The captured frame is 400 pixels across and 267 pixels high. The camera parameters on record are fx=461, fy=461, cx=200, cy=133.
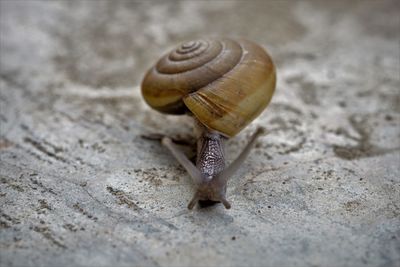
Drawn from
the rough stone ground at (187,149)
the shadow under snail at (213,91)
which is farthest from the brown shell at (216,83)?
the rough stone ground at (187,149)

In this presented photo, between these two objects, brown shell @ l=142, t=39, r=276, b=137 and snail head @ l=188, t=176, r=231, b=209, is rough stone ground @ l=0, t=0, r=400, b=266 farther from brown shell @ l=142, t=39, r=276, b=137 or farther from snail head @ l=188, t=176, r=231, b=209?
brown shell @ l=142, t=39, r=276, b=137

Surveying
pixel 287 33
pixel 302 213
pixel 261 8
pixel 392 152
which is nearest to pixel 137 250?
pixel 302 213

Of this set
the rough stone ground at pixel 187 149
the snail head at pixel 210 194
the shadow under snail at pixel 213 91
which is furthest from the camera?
the shadow under snail at pixel 213 91

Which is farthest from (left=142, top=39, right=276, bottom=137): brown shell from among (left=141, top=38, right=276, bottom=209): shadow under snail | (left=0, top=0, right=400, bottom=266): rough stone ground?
(left=0, top=0, right=400, bottom=266): rough stone ground

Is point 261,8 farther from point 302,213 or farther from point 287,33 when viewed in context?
point 302,213

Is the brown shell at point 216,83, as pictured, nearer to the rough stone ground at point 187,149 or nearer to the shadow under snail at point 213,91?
the shadow under snail at point 213,91

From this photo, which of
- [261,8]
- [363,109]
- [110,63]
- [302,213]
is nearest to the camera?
[302,213]
